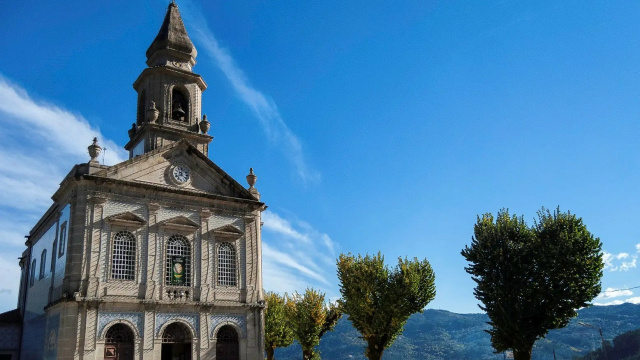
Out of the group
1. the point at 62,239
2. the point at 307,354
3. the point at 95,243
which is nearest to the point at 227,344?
the point at 95,243

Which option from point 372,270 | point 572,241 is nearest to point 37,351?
point 372,270

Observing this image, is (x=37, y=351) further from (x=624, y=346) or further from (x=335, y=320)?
(x=624, y=346)

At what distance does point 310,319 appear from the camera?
4294 centimetres

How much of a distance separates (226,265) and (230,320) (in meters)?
3.05

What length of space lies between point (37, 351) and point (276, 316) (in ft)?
68.3

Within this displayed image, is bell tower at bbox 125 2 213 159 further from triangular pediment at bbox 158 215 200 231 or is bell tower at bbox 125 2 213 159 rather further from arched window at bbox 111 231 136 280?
arched window at bbox 111 231 136 280

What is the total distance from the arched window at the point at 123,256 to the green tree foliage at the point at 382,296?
49.2 feet

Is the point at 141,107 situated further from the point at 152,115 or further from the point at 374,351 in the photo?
the point at 374,351

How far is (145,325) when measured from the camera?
25844 mm

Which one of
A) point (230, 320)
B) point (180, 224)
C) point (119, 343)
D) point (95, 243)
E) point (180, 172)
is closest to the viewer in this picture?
point (119, 343)

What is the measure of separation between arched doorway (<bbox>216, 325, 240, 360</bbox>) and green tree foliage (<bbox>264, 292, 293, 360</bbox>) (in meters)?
16.4

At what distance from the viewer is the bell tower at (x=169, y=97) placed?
32000mm

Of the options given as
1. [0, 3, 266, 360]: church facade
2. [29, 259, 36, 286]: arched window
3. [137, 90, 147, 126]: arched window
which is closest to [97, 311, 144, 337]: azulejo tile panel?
[0, 3, 266, 360]: church facade

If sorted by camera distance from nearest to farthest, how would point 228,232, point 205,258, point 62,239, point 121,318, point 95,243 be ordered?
1. point 121,318
2. point 95,243
3. point 62,239
4. point 205,258
5. point 228,232
